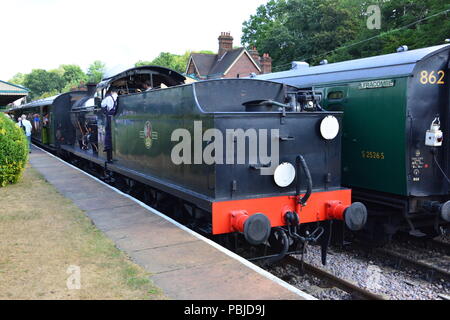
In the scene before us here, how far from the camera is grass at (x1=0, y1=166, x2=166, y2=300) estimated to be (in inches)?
147

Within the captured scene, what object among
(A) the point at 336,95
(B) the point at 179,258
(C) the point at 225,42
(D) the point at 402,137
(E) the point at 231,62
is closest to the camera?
(B) the point at 179,258

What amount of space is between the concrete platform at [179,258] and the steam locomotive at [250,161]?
330 millimetres

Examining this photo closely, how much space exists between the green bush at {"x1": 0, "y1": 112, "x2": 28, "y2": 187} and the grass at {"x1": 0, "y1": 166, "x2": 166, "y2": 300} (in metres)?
2.78

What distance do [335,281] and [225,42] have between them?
127 ft

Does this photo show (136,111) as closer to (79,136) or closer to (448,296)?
Answer: (448,296)

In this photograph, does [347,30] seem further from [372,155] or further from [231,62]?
[372,155]

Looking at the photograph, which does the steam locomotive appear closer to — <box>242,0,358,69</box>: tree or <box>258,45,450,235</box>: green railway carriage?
<box>258,45,450,235</box>: green railway carriage

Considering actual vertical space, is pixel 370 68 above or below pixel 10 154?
above

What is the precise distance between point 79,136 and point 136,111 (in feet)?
23.3

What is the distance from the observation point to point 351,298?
4848 millimetres

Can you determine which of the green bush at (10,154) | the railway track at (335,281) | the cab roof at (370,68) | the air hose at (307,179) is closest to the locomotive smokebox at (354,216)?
the air hose at (307,179)

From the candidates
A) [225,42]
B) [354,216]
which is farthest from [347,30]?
[354,216]

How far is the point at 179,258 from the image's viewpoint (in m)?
4.57
